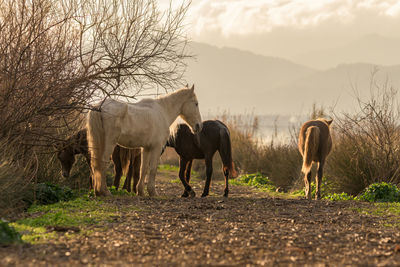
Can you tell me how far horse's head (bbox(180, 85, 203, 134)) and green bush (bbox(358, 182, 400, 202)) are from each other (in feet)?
11.0

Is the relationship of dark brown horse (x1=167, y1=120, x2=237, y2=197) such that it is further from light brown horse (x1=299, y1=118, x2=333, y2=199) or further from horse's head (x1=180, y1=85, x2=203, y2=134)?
light brown horse (x1=299, y1=118, x2=333, y2=199)

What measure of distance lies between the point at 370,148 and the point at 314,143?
153 cm

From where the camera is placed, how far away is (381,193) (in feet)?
33.3

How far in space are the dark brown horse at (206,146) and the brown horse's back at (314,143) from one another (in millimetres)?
1459

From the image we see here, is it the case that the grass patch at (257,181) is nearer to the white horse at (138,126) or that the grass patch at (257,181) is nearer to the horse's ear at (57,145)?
the white horse at (138,126)

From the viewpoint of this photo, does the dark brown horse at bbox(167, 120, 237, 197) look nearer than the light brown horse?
No

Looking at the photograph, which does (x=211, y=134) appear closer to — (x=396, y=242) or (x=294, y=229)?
(x=294, y=229)

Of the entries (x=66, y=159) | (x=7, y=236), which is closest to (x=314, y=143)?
(x=66, y=159)

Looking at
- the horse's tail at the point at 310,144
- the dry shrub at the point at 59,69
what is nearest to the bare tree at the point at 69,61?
the dry shrub at the point at 59,69

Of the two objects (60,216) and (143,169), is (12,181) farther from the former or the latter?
(143,169)

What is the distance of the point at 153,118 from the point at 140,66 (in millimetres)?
991

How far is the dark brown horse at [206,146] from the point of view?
10.7 m

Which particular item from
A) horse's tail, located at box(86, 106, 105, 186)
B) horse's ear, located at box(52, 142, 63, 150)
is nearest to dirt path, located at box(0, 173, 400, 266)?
horse's tail, located at box(86, 106, 105, 186)

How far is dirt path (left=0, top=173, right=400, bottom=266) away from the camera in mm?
4961
